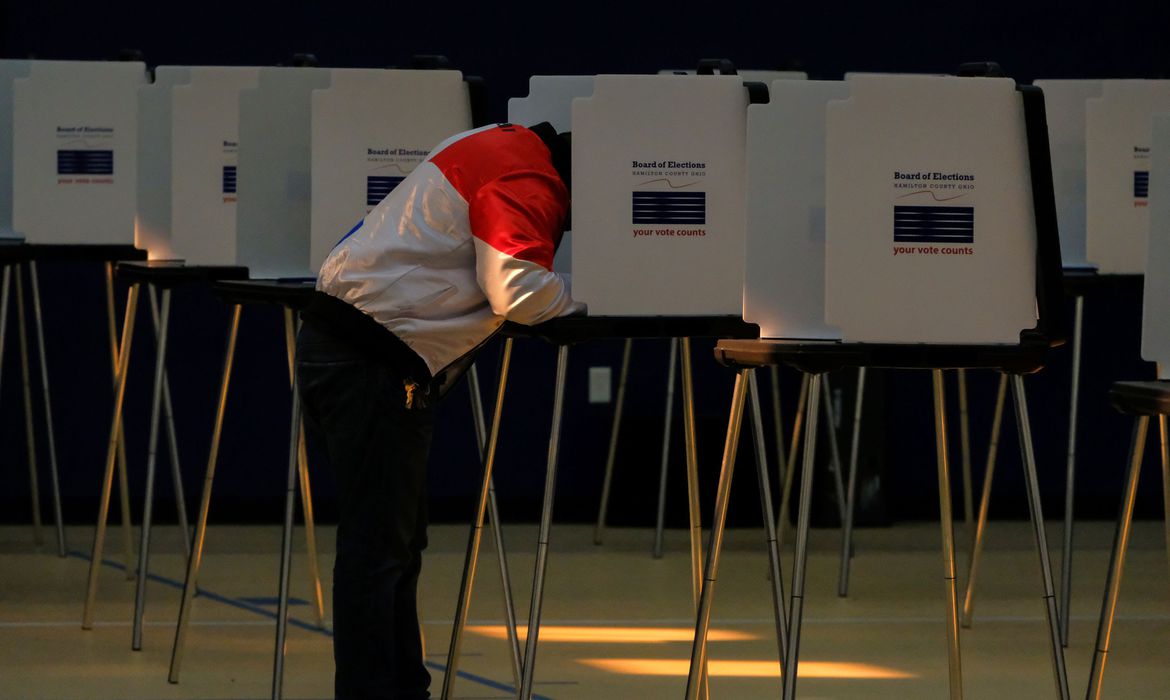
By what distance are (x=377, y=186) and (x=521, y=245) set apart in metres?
0.85

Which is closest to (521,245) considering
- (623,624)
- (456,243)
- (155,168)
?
(456,243)

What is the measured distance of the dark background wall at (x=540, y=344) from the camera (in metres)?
→ 5.82

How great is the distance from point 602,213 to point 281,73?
3.85ft

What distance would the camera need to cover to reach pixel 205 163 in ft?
12.6

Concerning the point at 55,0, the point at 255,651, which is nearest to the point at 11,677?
the point at 255,651

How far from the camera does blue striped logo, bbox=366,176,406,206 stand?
3451mm

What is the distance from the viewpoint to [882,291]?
99.5 inches

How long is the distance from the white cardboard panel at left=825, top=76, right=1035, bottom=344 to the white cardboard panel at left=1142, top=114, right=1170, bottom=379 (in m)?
0.30

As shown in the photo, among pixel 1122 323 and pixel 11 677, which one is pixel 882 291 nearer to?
pixel 11 677

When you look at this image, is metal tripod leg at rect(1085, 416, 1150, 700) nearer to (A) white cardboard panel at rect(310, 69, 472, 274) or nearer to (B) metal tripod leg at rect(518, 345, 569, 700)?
(B) metal tripod leg at rect(518, 345, 569, 700)

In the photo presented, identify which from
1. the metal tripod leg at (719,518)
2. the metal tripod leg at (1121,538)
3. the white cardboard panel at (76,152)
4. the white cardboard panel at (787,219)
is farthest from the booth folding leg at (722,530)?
the white cardboard panel at (76,152)

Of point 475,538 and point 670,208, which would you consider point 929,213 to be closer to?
point 670,208

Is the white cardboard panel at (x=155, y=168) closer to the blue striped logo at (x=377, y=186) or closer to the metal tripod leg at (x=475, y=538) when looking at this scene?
the blue striped logo at (x=377, y=186)

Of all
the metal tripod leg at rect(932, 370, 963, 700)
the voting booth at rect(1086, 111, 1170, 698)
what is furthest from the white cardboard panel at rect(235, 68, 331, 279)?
the voting booth at rect(1086, 111, 1170, 698)
